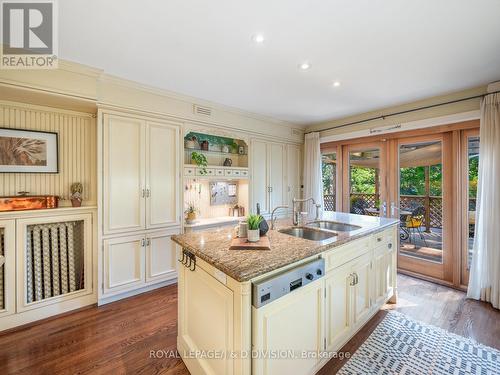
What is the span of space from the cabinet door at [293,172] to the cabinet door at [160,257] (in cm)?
242

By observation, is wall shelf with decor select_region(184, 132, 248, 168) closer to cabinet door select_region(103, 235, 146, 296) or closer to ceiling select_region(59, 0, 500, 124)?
ceiling select_region(59, 0, 500, 124)

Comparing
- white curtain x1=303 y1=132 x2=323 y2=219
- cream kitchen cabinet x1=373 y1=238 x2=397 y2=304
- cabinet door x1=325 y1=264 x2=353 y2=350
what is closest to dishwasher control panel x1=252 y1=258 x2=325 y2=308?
cabinet door x1=325 y1=264 x2=353 y2=350

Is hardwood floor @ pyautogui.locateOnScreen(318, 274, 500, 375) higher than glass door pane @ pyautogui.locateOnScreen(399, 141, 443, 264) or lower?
lower

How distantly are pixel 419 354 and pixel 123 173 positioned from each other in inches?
132

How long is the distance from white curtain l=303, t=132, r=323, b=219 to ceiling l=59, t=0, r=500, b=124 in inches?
58.9

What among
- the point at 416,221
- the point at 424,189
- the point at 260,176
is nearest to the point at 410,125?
the point at 424,189

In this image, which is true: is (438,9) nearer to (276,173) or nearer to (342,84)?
(342,84)

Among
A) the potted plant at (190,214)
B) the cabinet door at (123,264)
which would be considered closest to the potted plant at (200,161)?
the potted plant at (190,214)

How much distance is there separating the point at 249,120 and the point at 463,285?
3771 millimetres

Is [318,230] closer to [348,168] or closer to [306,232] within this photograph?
[306,232]

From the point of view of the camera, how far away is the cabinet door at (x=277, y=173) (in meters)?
4.23

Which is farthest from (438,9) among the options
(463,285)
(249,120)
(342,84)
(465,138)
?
(463,285)

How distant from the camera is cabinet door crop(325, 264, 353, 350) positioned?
1711 millimetres

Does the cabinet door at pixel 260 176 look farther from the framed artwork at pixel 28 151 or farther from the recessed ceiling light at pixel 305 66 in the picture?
the framed artwork at pixel 28 151
